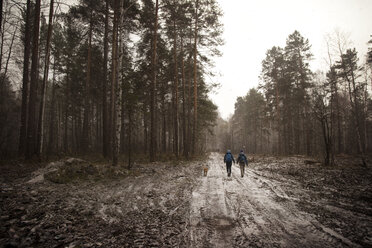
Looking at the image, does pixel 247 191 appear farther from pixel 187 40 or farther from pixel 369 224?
pixel 187 40

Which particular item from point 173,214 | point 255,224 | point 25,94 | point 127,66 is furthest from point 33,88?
point 255,224

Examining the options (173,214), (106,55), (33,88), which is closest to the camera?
(173,214)

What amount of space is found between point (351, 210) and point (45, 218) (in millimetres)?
8337

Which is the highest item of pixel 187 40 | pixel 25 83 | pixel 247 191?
pixel 187 40

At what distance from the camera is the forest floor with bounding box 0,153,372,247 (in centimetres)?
329

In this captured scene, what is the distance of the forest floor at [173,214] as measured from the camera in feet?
A: 10.8

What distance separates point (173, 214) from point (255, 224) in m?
2.14

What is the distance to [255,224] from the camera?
4.03m

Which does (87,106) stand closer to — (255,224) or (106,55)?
(106,55)

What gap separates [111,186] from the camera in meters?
7.16

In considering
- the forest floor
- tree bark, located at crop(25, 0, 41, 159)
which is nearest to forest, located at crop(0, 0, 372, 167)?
tree bark, located at crop(25, 0, 41, 159)

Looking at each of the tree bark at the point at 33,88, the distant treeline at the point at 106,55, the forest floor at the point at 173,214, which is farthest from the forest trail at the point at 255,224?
the tree bark at the point at 33,88

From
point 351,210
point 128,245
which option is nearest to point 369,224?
point 351,210

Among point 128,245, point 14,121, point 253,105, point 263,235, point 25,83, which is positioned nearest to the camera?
point 128,245
